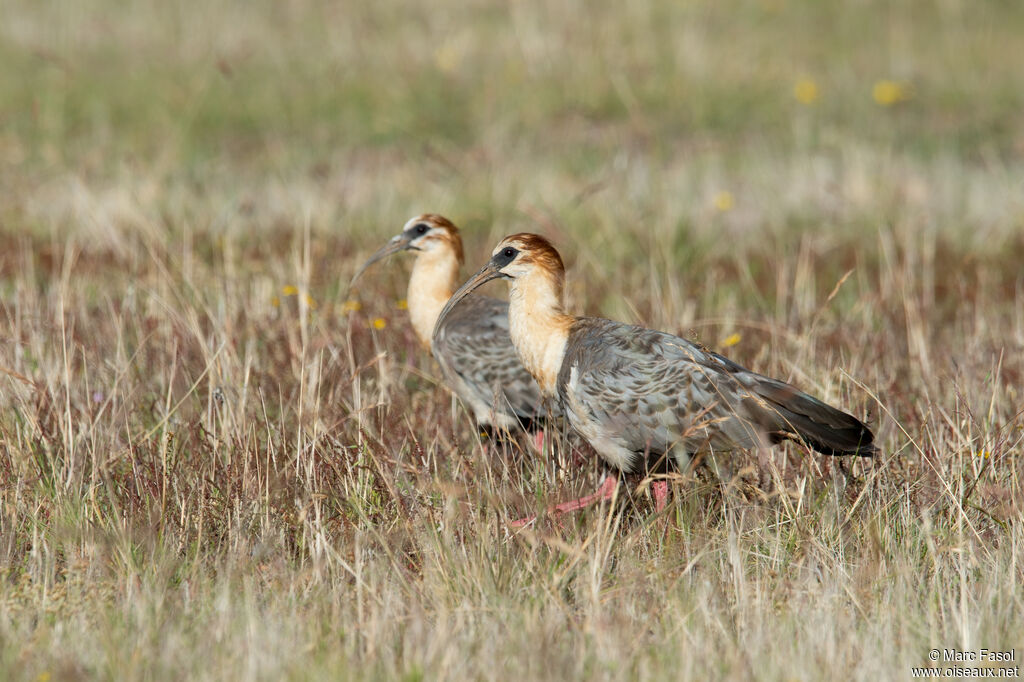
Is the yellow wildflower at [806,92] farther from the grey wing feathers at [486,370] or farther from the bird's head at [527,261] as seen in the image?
the bird's head at [527,261]

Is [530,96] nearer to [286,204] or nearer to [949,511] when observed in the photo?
[286,204]

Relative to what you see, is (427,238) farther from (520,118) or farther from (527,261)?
(520,118)

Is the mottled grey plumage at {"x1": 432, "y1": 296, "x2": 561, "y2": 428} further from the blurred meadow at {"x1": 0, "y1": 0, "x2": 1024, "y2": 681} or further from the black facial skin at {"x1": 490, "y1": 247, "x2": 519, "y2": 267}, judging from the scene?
the black facial skin at {"x1": 490, "y1": 247, "x2": 519, "y2": 267}

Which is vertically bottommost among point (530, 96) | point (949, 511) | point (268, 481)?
point (949, 511)

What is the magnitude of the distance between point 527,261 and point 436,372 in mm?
1313

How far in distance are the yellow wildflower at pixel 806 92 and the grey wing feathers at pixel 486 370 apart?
7838 mm

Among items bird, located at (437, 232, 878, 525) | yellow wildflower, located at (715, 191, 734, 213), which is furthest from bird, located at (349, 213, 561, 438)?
yellow wildflower, located at (715, 191, 734, 213)

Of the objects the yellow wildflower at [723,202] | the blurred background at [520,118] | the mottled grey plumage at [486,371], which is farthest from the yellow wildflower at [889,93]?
the mottled grey plumage at [486,371]

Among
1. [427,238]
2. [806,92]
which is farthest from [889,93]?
[427,238]

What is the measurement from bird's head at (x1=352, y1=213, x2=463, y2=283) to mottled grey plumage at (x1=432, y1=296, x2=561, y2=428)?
22.5 inches

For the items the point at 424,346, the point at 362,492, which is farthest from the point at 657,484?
the point at 424,346

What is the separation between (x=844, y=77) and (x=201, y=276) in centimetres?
897

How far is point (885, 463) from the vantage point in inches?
167

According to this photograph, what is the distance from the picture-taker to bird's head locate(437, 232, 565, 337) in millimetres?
4613
